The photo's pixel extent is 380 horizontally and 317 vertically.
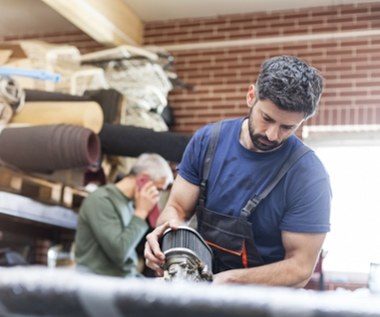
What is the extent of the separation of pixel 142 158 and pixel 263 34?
5.81 ft

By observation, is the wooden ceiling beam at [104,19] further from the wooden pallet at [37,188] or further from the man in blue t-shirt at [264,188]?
the man in blue t-shirt at [264,188]

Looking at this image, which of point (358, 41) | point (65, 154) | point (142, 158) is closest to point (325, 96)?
point (358, 41)

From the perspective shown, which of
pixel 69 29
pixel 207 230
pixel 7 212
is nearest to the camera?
pixel 207 230

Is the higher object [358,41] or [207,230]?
[358,41]

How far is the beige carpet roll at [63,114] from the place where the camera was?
3.42 m

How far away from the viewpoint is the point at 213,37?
475 cm

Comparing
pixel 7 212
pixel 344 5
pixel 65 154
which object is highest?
pixel 344 5

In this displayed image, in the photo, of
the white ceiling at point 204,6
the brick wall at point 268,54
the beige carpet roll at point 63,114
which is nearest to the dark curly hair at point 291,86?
the beige carpet roll at point 63,114

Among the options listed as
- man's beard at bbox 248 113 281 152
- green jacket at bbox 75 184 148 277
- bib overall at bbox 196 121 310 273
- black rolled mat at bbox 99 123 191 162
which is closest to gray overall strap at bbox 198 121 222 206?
bib overall at bbox 196 121 310 273

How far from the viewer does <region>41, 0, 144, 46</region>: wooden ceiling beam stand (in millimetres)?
3943

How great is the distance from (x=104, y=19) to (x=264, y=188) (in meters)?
2.86

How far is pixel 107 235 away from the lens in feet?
9.93

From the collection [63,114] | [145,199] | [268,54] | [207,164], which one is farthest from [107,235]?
[268,54]

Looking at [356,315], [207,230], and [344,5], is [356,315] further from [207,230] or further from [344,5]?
[344,5]
